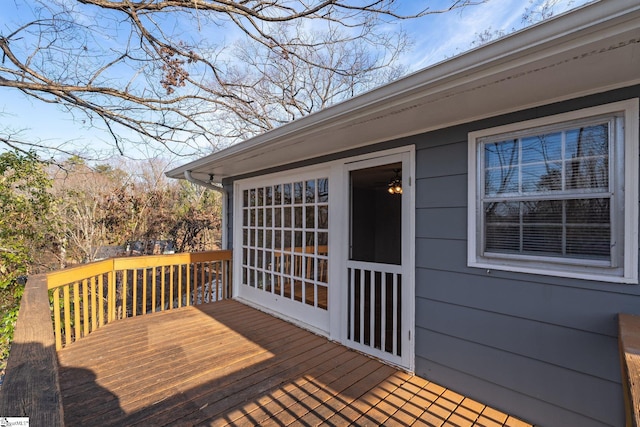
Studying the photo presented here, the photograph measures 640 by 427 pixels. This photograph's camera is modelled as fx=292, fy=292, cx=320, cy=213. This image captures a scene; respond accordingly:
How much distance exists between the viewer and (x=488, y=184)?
2080 millimetres

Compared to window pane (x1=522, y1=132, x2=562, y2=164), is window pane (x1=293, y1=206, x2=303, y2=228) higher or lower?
window pane (x1=522, y1=132, x2=562, y2=164)

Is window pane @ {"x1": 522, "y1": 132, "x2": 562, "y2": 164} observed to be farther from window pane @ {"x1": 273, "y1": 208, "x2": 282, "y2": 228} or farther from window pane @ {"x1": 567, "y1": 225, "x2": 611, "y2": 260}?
window pane @ {"x1": 273, "y1": 208, "x2": 282, "y2": 228}

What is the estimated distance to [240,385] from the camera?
2.27 metres

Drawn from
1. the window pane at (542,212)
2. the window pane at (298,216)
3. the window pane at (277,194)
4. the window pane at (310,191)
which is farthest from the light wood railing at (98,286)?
the window pane at (542,212)

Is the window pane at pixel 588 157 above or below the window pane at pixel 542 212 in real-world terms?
above

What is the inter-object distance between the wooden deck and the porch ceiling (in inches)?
79.6

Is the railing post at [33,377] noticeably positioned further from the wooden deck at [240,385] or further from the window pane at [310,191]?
the window pane at [310,191]

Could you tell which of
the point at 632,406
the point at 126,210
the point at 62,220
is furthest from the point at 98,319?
the point at 632,406

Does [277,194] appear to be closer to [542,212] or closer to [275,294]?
[275,294]

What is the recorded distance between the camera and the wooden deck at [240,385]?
6.31 feet

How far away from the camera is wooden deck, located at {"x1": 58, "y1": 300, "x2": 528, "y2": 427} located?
6.31 ft

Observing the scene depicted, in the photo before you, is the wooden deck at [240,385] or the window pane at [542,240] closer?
the window pane at [542,240]

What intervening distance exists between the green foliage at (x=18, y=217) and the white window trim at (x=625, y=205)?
513cm

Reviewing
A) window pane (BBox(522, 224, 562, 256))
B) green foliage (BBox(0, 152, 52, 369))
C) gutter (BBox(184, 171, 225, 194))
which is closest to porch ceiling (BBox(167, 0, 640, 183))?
window pane (BBox(522, 224, 562, 256))
